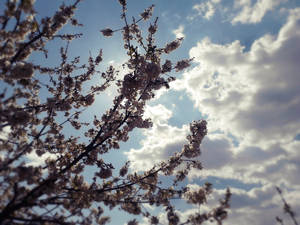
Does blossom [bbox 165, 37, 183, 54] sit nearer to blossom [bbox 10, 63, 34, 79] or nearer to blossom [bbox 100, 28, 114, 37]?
blossom [bbox 100, 28, 114, 37]

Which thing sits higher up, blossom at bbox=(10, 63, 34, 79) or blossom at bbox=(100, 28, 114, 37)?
blossom at bbox=(100, 28, 114, 37)

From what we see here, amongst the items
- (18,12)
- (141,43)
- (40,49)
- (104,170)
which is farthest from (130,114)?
(18,12)

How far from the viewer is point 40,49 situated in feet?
23.0

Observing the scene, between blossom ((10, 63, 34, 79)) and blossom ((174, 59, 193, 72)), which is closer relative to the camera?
blossom ((10, 63, 34, 79))

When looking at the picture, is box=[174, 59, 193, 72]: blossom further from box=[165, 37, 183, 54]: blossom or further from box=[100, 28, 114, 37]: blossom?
box=[100, 28, 114, 37]: blossom

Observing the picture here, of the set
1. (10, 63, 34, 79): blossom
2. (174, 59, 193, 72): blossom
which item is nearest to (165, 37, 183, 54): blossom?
(174, 59, 193, 72): blossom

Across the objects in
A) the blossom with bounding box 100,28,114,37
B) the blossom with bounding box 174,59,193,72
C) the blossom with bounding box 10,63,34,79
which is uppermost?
the blossom with bounding box 100,28,114,37

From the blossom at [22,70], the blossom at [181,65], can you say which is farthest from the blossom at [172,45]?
the blossom at [22,70]

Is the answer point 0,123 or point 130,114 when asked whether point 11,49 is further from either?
point 130,114

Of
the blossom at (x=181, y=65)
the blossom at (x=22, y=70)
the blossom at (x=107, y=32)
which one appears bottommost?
the blossom at (x=22, y=70)

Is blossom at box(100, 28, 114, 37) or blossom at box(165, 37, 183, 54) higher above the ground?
blossom at box(100, 28, 114, 37)

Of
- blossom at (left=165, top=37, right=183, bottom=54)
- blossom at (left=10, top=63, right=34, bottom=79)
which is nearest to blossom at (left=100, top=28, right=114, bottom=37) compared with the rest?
blossom at (left=165, top=37, right=183, bottom=54)

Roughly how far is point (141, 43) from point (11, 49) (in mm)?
4596

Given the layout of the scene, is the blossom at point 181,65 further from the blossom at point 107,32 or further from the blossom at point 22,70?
the blossom at point 22,70
